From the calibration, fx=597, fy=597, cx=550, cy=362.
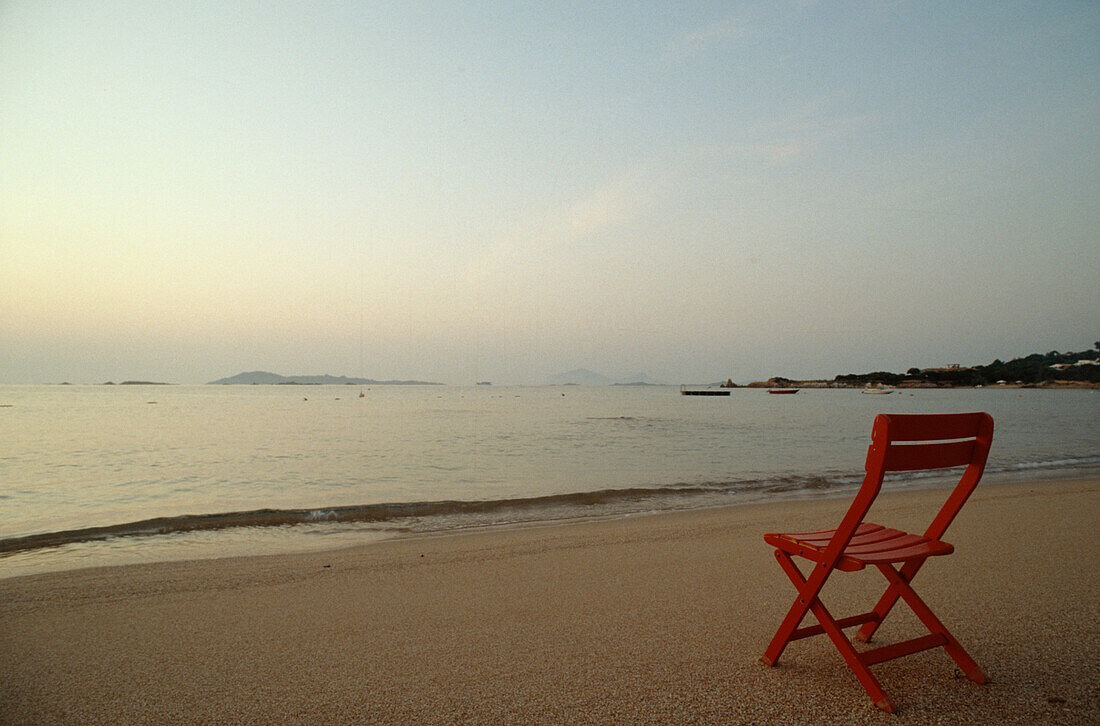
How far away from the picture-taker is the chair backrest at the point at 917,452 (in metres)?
2.43

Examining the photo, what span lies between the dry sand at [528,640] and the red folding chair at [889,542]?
0.23 meters

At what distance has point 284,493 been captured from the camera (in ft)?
40.4

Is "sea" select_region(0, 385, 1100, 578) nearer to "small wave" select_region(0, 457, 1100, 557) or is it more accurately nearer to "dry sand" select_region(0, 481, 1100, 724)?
"small wave" select_region(0, 457, 1100, 557)

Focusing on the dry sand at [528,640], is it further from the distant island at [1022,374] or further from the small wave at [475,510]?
the distant island at [1022,374]

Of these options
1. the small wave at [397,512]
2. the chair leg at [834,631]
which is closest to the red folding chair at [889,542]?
the chair leg at [834,631]

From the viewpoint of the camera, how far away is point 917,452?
101 inches

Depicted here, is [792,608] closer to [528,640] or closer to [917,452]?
[917,452]

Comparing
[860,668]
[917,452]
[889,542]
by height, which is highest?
[917,452]

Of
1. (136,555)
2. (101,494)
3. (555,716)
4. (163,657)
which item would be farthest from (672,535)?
(101,494)

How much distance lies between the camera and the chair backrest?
2430 millimetres

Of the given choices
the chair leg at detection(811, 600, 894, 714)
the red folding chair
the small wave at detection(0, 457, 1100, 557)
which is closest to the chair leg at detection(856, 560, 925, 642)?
the red folding chair

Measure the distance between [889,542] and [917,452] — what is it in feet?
1.98

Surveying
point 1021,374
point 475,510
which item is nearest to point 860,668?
point 475,510

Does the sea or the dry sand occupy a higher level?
the dry sand
